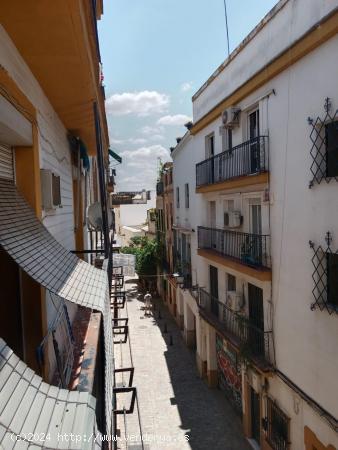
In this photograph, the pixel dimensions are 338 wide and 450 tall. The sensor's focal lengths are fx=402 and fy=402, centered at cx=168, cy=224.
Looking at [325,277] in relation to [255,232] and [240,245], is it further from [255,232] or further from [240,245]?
[240,245]

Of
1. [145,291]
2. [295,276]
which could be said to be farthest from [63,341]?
[145,291]

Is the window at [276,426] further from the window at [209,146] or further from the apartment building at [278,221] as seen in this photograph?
the window at [209,146]

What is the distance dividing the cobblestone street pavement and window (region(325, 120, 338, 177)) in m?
6.10

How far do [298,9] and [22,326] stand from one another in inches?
344

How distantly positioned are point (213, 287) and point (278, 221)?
6.97m

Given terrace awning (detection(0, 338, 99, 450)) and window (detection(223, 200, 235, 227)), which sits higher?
window (detection(223, 200, 235, 227))

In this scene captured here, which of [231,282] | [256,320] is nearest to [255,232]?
[256,320]

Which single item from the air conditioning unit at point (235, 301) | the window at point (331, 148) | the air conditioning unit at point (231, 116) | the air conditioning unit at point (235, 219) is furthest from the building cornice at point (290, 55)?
the air conditioning unit at point (235, 301)

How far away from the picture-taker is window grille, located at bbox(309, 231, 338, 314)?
8427mm

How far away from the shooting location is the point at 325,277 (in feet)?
28.6

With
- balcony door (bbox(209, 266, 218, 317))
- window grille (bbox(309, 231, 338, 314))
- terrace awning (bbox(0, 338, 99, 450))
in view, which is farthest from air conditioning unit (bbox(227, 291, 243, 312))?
A: terrace awning (bbox(0, 338, 99, 450))

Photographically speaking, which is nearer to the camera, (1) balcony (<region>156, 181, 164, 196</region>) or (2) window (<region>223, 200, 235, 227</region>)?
(2) window (<region>223, 200, 235, 227</region>)

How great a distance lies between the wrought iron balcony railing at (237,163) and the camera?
1105 cm

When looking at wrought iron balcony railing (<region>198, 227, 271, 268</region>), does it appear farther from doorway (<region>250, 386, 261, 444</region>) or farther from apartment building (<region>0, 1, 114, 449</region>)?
apartment building (<region>0, 1, 114, 449</region>)
